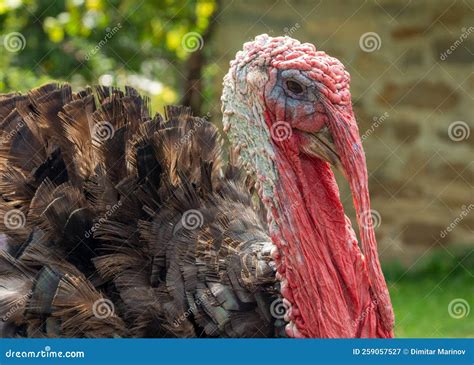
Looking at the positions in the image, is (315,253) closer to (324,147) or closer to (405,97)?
(324,147)

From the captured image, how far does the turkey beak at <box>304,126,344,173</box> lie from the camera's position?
3.76 metres

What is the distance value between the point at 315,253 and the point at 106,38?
5.39m

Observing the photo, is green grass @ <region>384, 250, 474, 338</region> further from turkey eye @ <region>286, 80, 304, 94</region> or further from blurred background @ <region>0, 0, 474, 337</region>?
turkey eye @ <region>286, 80, 304, 94</region>

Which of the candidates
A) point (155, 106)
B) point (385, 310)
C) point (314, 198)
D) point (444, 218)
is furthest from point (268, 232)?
point (155, 106)

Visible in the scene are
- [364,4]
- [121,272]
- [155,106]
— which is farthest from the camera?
[155,106]

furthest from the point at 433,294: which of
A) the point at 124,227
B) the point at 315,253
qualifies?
the point at 124,227

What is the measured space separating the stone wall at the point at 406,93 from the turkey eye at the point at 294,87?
4.22 meters

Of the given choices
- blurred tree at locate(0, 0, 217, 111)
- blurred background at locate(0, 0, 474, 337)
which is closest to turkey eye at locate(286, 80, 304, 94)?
blurred background at locate(0, 0, 474, 337)

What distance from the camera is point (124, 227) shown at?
4.03 m

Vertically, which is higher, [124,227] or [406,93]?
[406,93]

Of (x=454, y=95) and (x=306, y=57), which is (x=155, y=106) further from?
(x=306, y=57)

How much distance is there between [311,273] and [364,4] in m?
4.68
